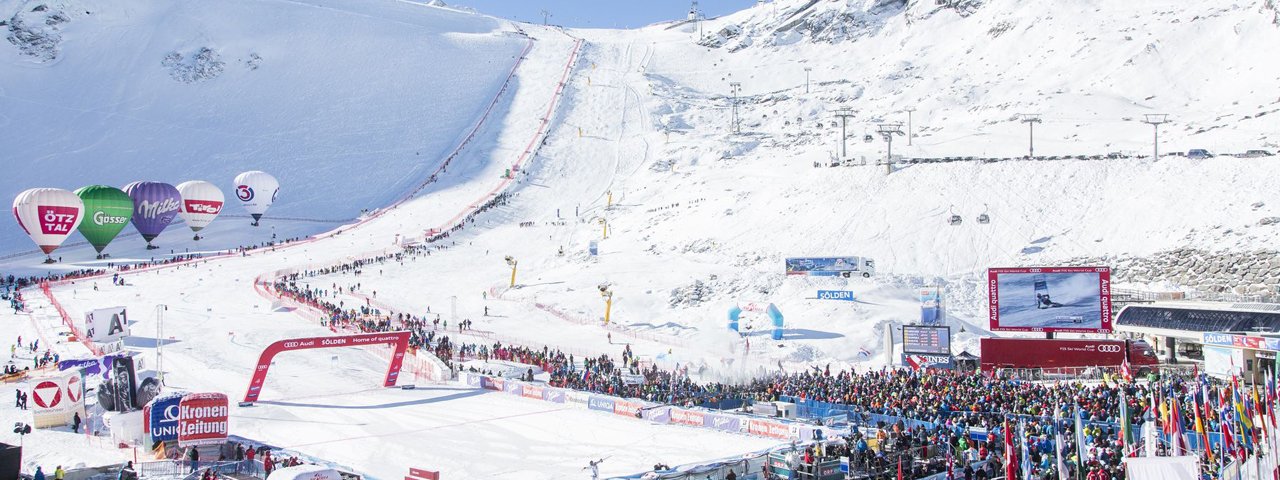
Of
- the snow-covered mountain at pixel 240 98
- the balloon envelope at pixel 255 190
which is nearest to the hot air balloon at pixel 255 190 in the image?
the balloon envelope at pixel 255 190

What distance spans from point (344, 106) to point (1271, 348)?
82973 mm

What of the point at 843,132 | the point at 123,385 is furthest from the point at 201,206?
the point at 843,132

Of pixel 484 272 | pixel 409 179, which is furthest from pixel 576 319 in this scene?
pixel 409 179

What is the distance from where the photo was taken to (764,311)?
38812 millimetres

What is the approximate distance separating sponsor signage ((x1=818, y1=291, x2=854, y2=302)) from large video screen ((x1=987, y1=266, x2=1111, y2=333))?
8587mm

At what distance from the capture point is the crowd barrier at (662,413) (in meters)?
21.8

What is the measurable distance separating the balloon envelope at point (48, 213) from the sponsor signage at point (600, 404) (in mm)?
25728

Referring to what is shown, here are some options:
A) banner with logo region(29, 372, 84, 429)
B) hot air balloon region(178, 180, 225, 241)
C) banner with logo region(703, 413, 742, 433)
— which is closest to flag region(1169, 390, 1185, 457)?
banner with logo region(703, 413, 742, 433)

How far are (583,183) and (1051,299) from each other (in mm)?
46365

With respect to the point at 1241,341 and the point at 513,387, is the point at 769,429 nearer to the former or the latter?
the point at 513,387

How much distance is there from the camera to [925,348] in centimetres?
2939

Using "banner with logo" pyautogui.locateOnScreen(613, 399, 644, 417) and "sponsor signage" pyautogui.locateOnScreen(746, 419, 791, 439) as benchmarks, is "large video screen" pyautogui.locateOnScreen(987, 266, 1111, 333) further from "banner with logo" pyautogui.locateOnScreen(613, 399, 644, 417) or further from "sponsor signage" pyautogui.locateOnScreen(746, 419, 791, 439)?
"banner with logo" pyautogui.locateOnScreen(613, 399, 644, 417)

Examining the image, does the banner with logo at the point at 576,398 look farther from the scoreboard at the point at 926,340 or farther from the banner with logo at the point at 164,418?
the banner with logo at the point at 164,418

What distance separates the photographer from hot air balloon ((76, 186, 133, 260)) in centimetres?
4178
